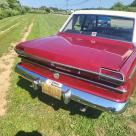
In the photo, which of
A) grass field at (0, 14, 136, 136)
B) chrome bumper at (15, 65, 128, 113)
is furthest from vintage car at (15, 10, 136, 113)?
grass field at (0, 14, 136, 136)

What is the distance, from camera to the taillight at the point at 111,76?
3086 millimetres

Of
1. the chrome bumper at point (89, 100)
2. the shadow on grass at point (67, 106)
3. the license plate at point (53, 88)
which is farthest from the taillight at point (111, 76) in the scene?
the shadow on grass at point (67, 106)

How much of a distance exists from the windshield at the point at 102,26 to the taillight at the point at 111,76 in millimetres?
1351

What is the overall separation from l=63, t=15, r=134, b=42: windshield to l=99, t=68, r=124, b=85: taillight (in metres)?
1.35

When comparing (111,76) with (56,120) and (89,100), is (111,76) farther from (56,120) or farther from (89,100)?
(56,120)

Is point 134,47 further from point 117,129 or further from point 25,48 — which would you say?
point 25,48

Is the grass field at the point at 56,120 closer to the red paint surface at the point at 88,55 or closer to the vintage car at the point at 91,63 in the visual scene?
the vintage car at the point at 91,63

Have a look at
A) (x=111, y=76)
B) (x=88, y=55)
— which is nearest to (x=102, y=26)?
(x=88, y=55)

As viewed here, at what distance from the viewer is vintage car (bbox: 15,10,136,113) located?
10.8 feet

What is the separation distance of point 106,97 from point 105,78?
32cm

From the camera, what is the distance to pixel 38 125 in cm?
395

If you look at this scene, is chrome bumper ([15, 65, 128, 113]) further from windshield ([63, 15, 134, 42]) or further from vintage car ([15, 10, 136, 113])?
windshield ([63, 15, 134, 42])

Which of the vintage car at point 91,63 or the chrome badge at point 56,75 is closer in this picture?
the vintage car at point 91,63

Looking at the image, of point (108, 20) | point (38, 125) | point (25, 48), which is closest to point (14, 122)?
point (38, 125)
